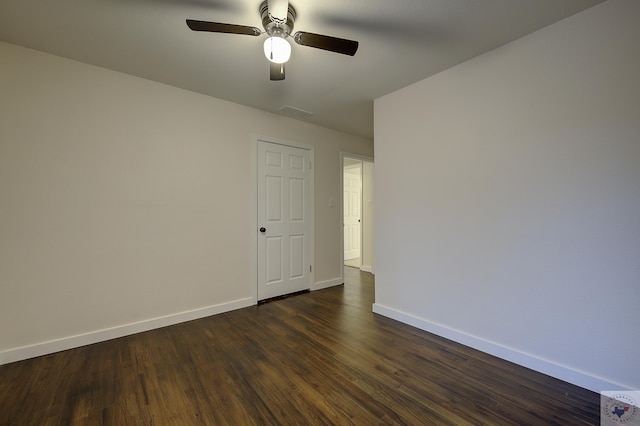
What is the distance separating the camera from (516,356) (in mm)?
2035

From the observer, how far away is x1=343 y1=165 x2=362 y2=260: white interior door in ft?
21.3

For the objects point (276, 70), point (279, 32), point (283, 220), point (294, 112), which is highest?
point (294, 112)

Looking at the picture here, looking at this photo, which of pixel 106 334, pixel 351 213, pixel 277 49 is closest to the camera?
pixel 277 49

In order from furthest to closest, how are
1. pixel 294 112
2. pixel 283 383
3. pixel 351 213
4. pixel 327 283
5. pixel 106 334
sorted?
1. pixel 351 213
2. pixel 327 283
3. pixel 294 112
4. pixel 106 334
5. pixel 283 383

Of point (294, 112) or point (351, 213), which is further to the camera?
point (351, 213)

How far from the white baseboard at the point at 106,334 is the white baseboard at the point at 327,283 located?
118cm

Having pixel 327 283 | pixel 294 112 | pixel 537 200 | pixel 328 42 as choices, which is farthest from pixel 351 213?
pixel 328 42

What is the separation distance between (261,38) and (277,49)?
0.50m

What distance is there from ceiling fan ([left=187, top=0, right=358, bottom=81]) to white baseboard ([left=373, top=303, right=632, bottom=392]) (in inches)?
97.1

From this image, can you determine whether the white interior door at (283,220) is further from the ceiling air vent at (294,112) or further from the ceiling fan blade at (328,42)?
the ceiling fan blade at (328,42)

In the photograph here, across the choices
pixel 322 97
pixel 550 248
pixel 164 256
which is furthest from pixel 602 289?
pixel 164 256

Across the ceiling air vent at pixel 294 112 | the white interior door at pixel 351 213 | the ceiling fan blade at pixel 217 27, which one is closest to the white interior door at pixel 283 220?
the ceiling air vent at pixel 294 112

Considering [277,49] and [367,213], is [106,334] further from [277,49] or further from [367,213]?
[367,213]

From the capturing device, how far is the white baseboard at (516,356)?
1715mm
